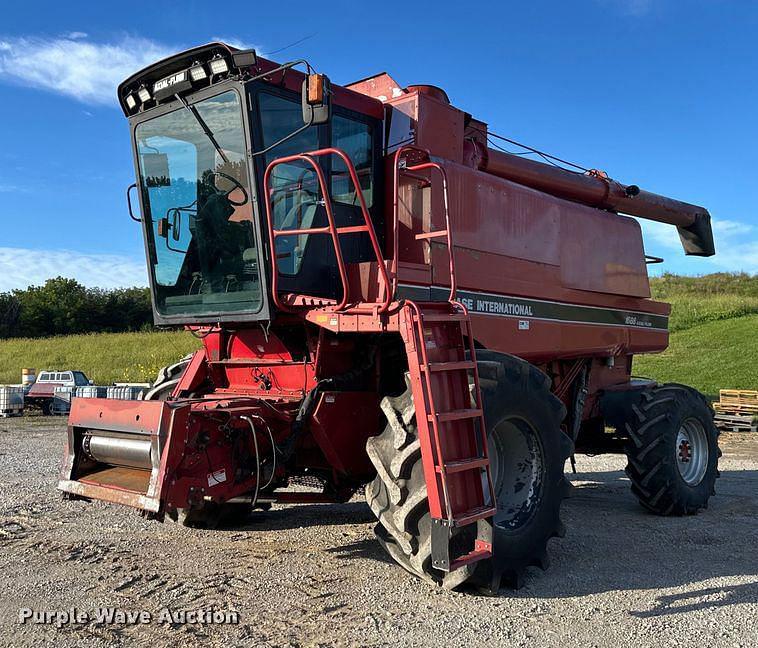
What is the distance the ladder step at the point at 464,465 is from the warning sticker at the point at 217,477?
5.12 feet

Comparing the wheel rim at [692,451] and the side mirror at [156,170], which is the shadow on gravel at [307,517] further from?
the wheel rim at [692,451]

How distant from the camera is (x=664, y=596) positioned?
466cm

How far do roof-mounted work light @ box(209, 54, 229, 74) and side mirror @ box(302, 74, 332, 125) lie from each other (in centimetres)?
95

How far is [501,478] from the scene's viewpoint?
17.6ft

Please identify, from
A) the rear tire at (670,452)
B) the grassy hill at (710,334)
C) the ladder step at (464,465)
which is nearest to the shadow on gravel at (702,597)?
the ladder step at (464,465)

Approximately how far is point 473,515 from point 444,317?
4.18 feet

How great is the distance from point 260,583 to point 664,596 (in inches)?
104

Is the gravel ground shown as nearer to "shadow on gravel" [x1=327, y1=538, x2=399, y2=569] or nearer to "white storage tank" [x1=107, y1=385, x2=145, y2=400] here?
"shadow on gravel" [x1=327, y1=538, x2=399, y2=569]

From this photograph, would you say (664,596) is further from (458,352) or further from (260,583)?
(260,583)

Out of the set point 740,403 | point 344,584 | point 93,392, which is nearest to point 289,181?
point 344,584

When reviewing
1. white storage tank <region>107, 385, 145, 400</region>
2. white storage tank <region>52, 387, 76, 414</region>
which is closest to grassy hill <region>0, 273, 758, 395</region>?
white storage tank <region>52, 387, 76, 414</region>

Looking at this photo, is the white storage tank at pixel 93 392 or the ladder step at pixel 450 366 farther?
the white storage tank at pixel 93 392

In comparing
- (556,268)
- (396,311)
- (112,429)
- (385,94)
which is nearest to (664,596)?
(396,311)

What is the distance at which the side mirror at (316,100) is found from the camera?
4488 millimetres
